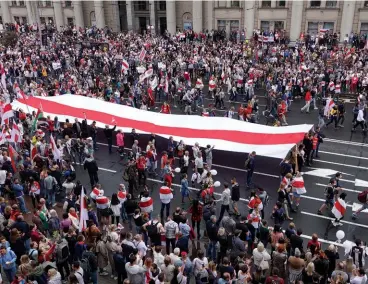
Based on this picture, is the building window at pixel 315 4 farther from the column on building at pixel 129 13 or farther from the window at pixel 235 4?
the column on building at pixel 129 13

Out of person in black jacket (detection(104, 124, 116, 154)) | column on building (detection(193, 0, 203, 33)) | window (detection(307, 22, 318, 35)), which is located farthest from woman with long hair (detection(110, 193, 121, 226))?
column on building (detection(193, 0, 203, 33))

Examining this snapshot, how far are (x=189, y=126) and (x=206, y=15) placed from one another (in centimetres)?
3109

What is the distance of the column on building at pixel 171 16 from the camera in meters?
48.6

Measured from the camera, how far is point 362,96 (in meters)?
23.2

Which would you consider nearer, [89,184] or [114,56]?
[89,184]

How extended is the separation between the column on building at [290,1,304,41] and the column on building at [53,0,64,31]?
1200 inches

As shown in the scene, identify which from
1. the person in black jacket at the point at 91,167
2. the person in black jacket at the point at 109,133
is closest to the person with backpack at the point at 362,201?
the person in black jacket at the point at 91,167

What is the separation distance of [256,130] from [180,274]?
9910 millimetres

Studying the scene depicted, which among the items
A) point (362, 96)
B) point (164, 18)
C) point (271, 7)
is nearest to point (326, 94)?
point (362, 96)

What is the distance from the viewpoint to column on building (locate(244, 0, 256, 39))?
43844mm

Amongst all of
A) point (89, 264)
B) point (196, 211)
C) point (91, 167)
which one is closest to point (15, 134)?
point (91, 167)

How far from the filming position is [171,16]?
161 feet

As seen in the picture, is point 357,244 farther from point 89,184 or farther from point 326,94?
point 326,94

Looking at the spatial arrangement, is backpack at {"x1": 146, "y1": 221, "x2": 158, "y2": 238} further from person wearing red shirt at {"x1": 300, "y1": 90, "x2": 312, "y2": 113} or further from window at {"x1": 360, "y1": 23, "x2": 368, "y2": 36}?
window at {"x1": 360, "y1": 23, "x2": 368, "y2": 36}
